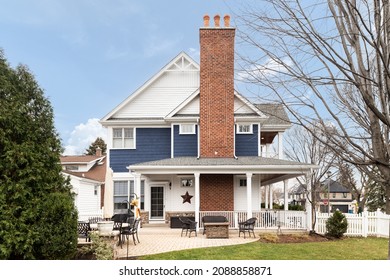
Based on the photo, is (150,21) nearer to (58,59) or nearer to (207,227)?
(58,59)

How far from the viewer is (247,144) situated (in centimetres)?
1894

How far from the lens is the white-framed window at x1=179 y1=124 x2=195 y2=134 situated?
61.9 ft

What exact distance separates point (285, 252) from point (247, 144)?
29.3 ft

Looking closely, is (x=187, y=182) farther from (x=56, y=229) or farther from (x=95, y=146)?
(x=95, y=146)

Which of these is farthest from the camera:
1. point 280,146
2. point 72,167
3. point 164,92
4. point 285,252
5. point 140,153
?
point 72,167

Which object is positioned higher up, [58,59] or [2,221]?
[58,59]

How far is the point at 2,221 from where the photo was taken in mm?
7332

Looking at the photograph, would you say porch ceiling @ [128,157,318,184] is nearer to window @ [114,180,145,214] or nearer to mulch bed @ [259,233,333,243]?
mulch bed @ [259,233,333,243]

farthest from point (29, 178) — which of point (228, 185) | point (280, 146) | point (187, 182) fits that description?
point (280, 146)

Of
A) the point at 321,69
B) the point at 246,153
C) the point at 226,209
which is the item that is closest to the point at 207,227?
the point at 226,209

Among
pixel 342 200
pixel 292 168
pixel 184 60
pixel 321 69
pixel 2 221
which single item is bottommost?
pixel 342 200

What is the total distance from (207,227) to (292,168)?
4.95m

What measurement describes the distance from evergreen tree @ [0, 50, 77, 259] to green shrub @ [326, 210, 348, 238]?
1136 cm

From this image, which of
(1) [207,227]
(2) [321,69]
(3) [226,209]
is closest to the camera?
(2) [321,69]
